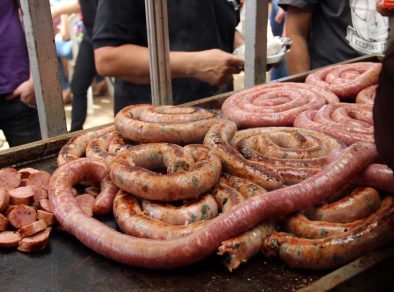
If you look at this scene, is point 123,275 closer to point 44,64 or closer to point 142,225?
point 142,225

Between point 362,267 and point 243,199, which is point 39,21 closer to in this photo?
point 243,199

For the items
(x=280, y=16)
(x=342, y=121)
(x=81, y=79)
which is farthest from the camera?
(x=280, y=16)

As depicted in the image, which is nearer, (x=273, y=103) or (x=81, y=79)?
(x=273, y=103)

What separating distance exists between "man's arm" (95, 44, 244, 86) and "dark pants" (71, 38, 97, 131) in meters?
2.71

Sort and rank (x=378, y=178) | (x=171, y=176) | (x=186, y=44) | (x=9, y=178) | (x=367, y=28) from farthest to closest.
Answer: (x=367, y=28) < (x=186, y=44) < (x=9, y=178) < (x=378, y=178) < (x=171, y=176)

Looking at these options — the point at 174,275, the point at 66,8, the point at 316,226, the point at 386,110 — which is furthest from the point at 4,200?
the point at 66,8

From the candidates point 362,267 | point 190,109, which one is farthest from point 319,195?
point 190,109

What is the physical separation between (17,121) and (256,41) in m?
2.37

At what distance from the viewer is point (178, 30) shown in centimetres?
420

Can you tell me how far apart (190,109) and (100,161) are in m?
0.73

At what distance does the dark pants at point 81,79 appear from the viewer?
22.1 feet

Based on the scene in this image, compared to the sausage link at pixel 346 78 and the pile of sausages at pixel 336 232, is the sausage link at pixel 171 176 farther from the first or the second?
the sausage link at pixel 346 78

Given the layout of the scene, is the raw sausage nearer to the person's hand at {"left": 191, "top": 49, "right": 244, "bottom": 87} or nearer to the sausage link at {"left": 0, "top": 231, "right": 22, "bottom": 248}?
the person's hand at {"left": 191, "top": 49, "right": 244, "bottom": 87}

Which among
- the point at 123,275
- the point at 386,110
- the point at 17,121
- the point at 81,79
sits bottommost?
the point at 81,79
